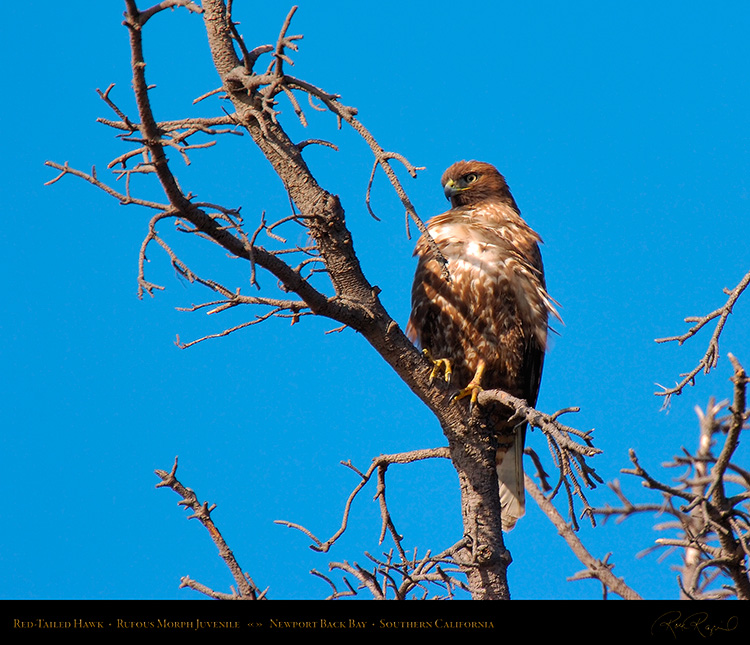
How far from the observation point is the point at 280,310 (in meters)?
3.56

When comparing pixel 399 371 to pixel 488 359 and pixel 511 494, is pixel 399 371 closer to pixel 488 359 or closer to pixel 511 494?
pixel 488 359

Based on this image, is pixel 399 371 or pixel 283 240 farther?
pixel 399 371

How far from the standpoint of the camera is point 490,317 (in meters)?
4.96

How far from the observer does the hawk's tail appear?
5.16 meters
